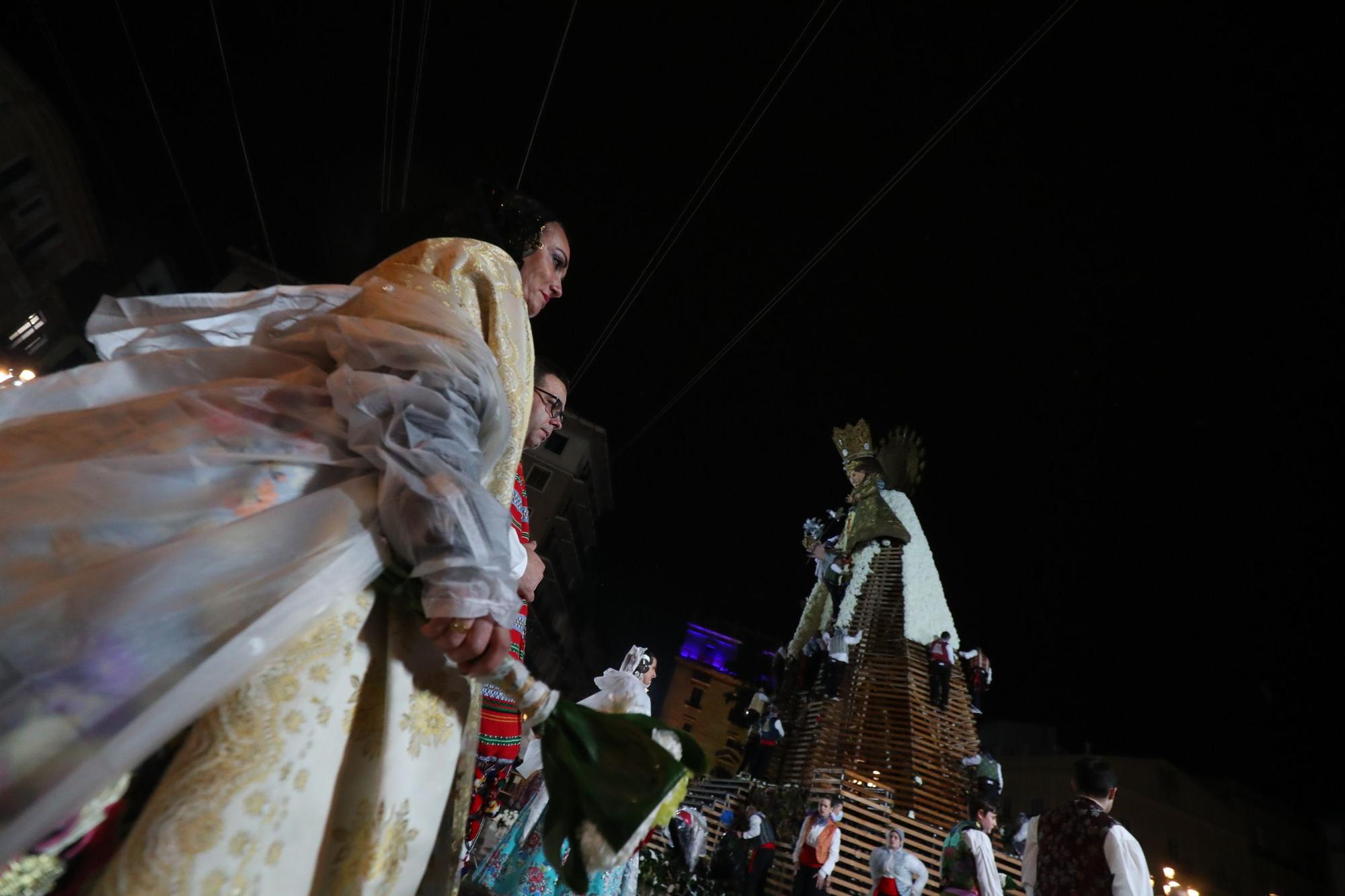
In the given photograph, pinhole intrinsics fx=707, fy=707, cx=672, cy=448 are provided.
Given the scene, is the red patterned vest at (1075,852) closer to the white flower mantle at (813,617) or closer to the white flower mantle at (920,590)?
the white flower mantle at (920,590)

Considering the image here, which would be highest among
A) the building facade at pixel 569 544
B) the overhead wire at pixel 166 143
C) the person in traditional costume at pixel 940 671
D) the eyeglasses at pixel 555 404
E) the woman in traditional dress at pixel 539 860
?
the building facade at pixel 569 544

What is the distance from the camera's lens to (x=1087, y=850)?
457cm

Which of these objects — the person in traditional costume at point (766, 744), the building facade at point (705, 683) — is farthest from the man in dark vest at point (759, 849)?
the building facade at point (705, 683)

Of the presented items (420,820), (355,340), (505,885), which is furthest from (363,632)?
(505,885)

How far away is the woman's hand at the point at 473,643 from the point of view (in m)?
1.35

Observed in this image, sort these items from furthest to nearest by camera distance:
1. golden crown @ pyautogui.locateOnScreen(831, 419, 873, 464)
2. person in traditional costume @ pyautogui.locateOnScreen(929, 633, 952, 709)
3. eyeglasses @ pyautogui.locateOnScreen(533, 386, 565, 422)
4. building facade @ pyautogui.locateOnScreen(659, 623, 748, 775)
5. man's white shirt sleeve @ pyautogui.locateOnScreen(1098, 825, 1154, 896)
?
1. building facade @ pyautogui.locateOnScreen(659, 623, 748, 775)
2. golden crown @ pyautogui.locateOnScreen(831, 419, 873, 464)
3. person in traditional costume @ pyautogui.locateOnScreen(929, 633, 952, 709)
4. man's white shirt sleeve @ pyautogui.locateOnScreen(1098, 825, 1154, 896)
5. eyeglasses @ pyautogui.locateOnScreen(533, 386, 565, 422)

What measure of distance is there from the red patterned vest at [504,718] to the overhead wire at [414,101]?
233 inches

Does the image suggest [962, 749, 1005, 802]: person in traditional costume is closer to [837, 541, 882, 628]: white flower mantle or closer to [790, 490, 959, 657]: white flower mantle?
[790, 490, 959, 657]: white flower mantle

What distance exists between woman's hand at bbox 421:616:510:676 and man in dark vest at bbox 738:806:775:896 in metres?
8.79

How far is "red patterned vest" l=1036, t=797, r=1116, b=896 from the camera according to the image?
4.47 meters

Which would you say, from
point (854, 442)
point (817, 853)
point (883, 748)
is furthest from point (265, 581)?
point (854, 442)

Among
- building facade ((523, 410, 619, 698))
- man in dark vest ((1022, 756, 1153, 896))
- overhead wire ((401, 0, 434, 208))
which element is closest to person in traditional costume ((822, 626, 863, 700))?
man in dark vest ((1022, 756, 1153, 896))

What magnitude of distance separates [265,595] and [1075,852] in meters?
5.39

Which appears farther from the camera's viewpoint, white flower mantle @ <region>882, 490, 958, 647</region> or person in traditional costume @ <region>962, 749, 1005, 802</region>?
white flower mantle @ <region>882, 490, 958, 647</region>
